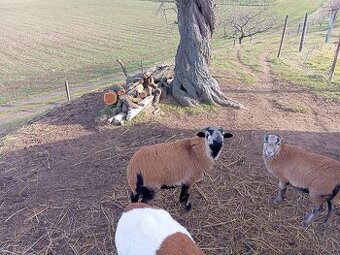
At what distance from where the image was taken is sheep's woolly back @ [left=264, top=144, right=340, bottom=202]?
554cm

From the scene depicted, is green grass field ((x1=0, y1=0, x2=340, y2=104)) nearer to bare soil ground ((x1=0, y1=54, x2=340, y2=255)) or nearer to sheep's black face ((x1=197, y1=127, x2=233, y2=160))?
bare soil ground ((x1=0, y1=54, x2=340, y2=255))

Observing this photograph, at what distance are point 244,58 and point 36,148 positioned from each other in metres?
11.8

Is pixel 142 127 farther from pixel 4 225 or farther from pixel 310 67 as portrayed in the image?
pixel 310 67

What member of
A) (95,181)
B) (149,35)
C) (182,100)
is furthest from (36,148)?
(149,35)

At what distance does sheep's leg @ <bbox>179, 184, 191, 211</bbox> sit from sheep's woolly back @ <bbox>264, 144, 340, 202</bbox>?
1489 mm

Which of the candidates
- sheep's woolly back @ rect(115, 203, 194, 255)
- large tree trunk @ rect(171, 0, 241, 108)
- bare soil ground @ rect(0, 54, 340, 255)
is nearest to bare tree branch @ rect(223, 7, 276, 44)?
large tree trunk @ rect(171, 0, 241, 108)

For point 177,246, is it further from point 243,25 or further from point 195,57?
point 243,25

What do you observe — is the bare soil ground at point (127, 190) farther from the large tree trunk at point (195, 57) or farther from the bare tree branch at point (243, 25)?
the bare tree branch at point (243, 25)

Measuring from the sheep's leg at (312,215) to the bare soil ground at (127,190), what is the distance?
0.39 feet

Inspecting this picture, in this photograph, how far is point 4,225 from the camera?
6.30m

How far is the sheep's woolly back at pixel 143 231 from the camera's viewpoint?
3695mm

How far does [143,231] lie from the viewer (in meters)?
3.84

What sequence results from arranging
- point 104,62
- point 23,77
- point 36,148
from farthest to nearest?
1. point 104,62
2. point 23,77
3. point 36,148

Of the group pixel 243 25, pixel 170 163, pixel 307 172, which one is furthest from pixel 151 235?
pixel 243 25
